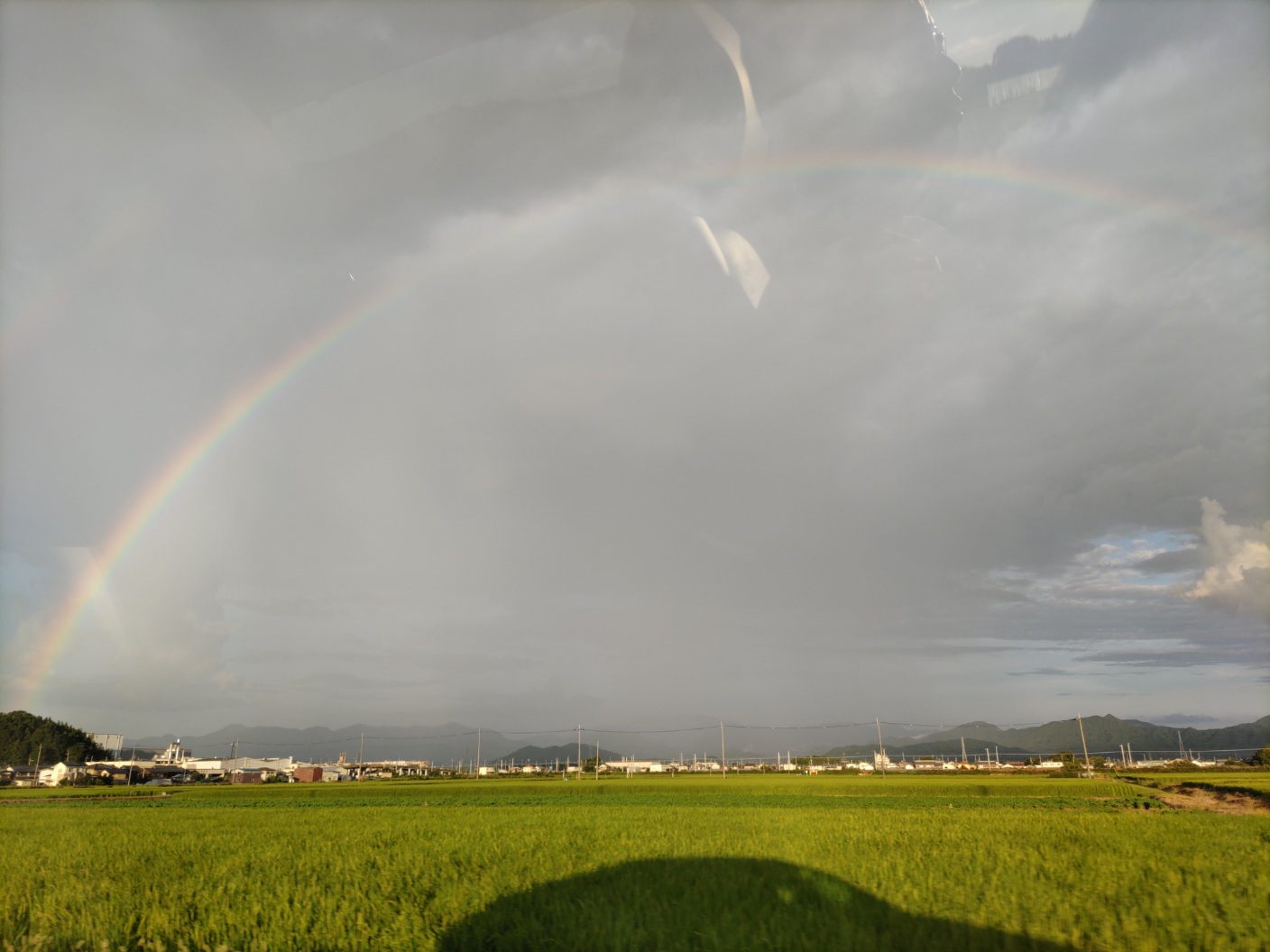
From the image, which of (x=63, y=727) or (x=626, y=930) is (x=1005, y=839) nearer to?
(x=626, y=930)

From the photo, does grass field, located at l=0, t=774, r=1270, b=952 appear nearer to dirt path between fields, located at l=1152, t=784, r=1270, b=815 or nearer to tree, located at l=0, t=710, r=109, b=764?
dirt path between fields, located at l=1152, t=784, r=1270, b=815

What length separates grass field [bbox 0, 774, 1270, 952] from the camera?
936 centimetres

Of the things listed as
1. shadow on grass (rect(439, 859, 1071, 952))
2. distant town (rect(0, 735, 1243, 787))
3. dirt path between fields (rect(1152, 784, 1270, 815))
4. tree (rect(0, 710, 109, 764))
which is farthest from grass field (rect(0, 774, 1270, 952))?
tree (rect(0, 710, 109, 764))

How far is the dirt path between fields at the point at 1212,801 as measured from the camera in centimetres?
3806

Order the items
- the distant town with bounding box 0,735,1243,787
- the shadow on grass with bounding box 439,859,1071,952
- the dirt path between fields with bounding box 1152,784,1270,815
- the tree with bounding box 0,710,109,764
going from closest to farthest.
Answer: the shadow on grass with bounding box 439,859,1071,952
the dirt path between fields with bounding box 1152,784,1270,815
the distant town with bounding box 0,735,1243,787
the tree with bounding box 0,710,109,764

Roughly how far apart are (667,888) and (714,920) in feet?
7.92

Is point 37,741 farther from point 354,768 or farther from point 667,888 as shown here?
point 667,888

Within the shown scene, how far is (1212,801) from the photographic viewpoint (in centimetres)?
4369

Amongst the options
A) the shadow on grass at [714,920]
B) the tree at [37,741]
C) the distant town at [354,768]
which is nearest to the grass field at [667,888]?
the shadow on grass at [714,920]

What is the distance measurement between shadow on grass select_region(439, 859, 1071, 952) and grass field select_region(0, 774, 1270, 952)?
45 millimetres

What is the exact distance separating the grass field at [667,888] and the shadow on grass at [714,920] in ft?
0.15

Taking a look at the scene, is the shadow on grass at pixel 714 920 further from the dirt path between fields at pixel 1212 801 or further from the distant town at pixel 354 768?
the distant town at pixel 354 768

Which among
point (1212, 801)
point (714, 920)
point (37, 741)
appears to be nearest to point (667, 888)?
point (714, 920)

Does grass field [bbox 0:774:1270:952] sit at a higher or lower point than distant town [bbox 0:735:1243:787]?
higher
